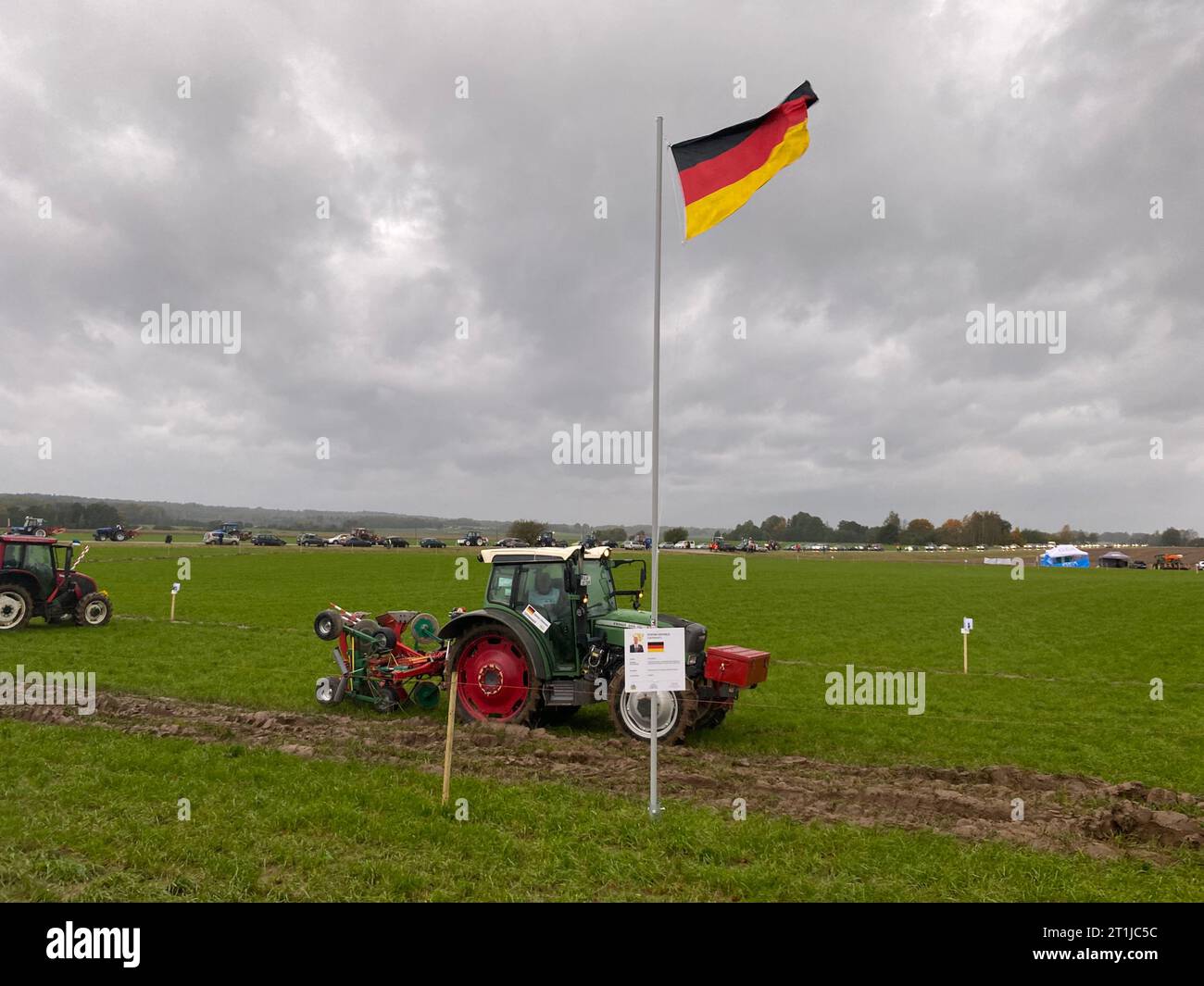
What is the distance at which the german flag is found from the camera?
6.83 metres

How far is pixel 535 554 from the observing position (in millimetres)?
9805

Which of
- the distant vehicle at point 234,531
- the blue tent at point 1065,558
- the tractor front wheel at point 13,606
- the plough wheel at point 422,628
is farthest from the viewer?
the distant vehicle at point 234,531

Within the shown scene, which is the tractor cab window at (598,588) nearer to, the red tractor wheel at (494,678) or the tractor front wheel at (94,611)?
the red tractor wheel at (494,678)

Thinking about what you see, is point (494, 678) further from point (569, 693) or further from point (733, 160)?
point (733, 160)

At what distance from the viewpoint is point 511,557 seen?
988 centimetres

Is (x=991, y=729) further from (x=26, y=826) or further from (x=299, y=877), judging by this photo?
(x=26, y=826)

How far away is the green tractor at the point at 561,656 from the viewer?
8984 mm

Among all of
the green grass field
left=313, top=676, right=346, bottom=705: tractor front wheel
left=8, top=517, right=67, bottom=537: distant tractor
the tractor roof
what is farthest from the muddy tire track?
left=8, top=517, right=67, bottom=537: distant tractor

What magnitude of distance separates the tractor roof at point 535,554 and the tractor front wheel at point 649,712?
1.61m

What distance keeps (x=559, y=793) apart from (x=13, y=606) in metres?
17.0

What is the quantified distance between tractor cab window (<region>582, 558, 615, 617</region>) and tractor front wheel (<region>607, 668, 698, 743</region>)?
1.14 meters

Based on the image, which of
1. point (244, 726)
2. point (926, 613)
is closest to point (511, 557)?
point (244, 726)

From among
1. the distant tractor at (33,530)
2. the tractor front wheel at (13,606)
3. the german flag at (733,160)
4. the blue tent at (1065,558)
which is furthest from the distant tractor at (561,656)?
the blue tent at (1065,558)

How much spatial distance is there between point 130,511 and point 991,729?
178m
